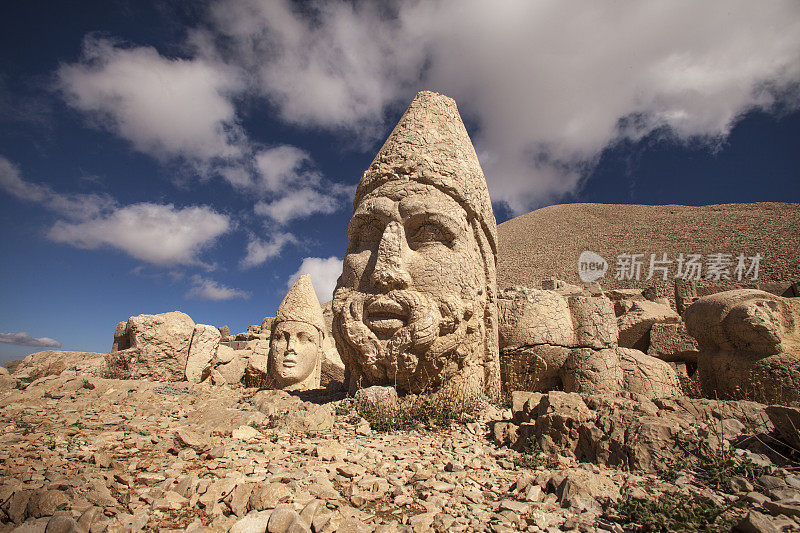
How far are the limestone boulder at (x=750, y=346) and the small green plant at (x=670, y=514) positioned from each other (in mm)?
2975

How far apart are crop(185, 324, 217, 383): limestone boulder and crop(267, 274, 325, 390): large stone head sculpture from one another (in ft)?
3.42

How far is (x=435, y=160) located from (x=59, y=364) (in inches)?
267

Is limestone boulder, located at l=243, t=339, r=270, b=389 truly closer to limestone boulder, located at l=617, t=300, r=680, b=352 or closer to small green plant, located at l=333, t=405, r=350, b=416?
small green plant, located at l=333, t=405, r=350, b=416

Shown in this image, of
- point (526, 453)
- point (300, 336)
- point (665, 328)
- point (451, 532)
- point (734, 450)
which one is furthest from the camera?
point (300, 336)

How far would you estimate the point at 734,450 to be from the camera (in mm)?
2152

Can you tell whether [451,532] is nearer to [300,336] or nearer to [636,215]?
[300,336]

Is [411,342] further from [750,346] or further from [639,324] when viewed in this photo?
[639,324]

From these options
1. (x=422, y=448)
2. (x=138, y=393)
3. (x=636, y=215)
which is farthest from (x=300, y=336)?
(x=636, y=215)

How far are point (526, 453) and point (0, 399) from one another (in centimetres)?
452

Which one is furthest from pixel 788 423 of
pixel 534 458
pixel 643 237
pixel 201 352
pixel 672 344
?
pixel 643 237

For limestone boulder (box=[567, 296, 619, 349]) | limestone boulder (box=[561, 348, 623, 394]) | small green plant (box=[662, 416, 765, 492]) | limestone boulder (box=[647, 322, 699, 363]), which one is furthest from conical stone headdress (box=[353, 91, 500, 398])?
limestone boulder (box=[647, 322, 699, 363])

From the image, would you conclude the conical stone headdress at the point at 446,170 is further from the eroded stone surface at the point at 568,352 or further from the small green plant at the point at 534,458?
the small green plant at the point at 534,458

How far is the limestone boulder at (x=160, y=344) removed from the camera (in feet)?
20.2

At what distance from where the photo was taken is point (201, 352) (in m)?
6.76
